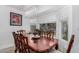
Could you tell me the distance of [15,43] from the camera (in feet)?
6.24

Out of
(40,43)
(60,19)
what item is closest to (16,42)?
(40,43)

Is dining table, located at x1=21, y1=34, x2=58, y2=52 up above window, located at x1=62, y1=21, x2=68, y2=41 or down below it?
below

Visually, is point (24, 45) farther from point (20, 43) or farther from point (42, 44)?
point (42, 44)

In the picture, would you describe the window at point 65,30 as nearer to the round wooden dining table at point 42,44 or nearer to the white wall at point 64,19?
the white wall at point 64,19

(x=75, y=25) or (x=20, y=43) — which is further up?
(x=75, y=25)

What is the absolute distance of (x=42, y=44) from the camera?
193 cm

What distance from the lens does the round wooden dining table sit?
1.88 metres

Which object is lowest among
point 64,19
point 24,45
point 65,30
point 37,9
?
point 24,45

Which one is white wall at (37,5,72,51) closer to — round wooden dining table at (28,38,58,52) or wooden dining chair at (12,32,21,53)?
round wooden dining table at (28,38,58,52)

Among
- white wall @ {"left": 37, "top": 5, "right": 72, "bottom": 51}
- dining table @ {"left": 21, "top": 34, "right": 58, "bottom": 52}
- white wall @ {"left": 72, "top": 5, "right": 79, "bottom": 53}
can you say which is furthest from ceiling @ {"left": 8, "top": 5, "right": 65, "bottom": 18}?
dining table @ {"left": 21, "top": 34, "right": 58, "bottom": 52}

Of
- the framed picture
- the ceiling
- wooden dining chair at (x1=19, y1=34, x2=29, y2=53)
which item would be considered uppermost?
the ceiling
